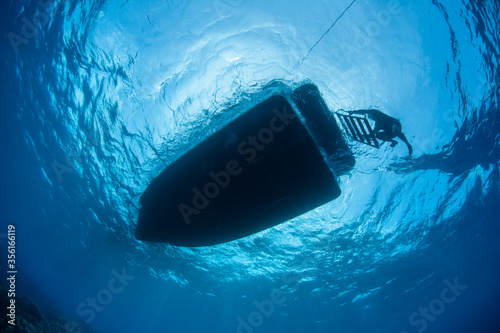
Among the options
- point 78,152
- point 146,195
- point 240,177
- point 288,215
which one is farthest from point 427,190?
point 78,152

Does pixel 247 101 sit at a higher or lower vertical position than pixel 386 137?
higher

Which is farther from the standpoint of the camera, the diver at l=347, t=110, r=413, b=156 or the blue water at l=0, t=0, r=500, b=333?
the blue water at l=0, t=0, r=500, b=333

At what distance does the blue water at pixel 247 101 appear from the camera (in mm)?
6332

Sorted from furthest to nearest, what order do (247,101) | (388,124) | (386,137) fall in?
(247,101), (386,137), (388,124)

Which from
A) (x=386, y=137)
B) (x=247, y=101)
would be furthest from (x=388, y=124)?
(x=247, y=101)

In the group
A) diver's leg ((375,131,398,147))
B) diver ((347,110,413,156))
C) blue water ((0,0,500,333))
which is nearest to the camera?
diver ((347,110,413,156))

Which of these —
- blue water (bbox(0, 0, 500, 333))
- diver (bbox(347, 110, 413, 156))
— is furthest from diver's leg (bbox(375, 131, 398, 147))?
blue water (bbox(0, 0, 500, 333))

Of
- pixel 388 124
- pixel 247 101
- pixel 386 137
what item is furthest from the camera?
pixel 247 101

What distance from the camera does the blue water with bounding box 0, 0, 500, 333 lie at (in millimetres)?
6332

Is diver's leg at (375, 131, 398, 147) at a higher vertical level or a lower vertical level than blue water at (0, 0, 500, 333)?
lower

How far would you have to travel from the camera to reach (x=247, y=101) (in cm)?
710

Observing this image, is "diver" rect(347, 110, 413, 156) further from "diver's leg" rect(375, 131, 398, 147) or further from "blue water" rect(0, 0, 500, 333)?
"blue water" rect(0, 0, 500, 333)

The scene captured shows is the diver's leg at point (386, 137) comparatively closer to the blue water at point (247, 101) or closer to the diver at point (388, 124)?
the diver at point (388, 124)

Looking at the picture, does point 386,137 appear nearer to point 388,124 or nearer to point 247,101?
point 388,124
